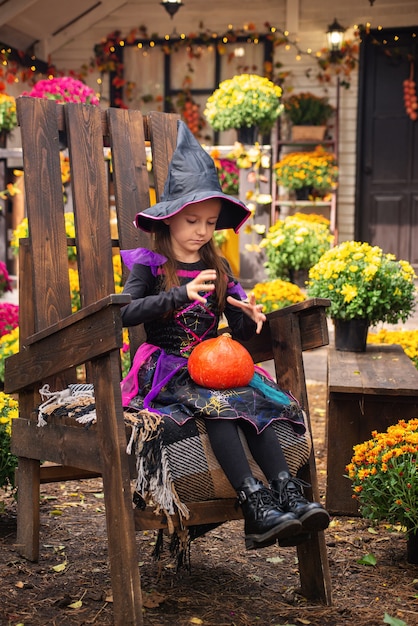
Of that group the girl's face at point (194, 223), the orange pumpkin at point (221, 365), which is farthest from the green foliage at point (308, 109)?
the orange pumpkin at point (221, 365)

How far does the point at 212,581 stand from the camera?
262 cm

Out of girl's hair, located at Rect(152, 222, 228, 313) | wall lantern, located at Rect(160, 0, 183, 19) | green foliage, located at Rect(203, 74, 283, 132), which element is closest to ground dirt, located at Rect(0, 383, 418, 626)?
girl's hair, located at Rect(152, 222, 228, 313)

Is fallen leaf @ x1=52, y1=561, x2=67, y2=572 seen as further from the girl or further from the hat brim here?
the hat brim

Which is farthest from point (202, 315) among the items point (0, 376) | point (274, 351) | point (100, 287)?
point (0, 376)

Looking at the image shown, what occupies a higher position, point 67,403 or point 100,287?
point 100,287

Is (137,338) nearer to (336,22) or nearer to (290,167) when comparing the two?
(290,167)

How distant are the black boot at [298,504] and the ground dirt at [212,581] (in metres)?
0.29

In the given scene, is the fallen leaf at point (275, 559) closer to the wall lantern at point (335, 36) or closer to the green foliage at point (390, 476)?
the green foliage at point (390, 476)

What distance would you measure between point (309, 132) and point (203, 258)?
6.85 meters

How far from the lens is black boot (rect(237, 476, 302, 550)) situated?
210cm

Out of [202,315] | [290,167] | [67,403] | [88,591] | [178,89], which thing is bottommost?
[88,591]

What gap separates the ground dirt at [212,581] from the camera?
7.70ft

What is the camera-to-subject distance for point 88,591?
8.21 feet

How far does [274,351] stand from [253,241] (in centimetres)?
491
